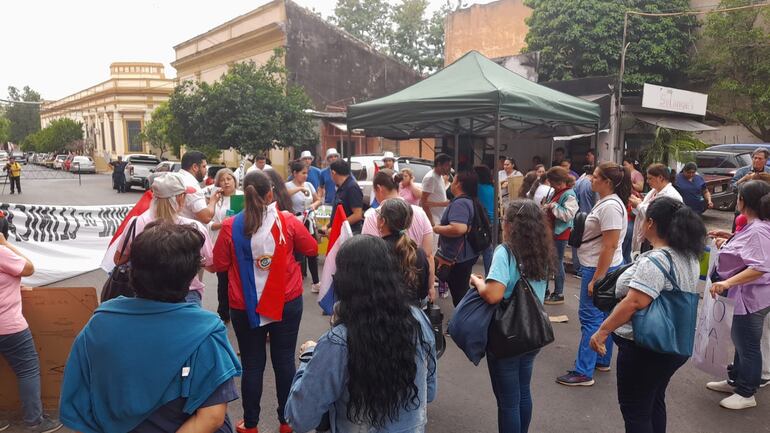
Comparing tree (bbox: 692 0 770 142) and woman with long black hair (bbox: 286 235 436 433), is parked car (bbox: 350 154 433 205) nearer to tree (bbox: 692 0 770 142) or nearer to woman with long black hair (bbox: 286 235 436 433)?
woman with long black hair (bbox: 286 235 436 433)

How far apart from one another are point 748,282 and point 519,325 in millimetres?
1874

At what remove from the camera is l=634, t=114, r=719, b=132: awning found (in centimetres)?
1491

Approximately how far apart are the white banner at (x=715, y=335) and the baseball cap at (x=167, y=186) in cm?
379

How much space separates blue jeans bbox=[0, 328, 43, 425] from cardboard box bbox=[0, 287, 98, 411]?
137 millimetres

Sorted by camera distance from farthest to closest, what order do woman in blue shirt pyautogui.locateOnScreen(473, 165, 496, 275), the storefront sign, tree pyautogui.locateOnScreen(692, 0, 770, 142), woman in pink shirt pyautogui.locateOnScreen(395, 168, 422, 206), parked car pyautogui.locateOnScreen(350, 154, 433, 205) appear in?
tree pyautogui.locateOnScreen(692, 0, 770, 142) < parked car pyautogui.locateOnScreen(350, 154, 433, 205) < the storefront sign < woman in pink shirt pyautogui.locateOnScreen(395, 168, 422, 206) < woman in blue shirt pyautogui.locateOnScreen(473, 165, 496, 275)

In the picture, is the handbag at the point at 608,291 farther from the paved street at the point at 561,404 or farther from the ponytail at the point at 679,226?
the paved street at the point at 561,404

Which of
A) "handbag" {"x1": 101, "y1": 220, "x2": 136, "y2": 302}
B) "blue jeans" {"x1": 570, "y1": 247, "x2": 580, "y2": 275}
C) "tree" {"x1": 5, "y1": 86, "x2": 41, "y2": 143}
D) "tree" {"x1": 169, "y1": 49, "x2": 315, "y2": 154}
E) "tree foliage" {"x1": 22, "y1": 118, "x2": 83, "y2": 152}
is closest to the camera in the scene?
"handbag" {"x1": 101, "y1": 220, "x2": 136, "y2": 302}

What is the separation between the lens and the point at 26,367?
3.23 metres

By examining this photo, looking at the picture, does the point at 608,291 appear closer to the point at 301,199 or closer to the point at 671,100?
the point at 301,199

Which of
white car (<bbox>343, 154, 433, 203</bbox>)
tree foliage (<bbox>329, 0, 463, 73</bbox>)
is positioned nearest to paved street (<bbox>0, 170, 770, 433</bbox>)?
white car (<bbox>343, 154, 433, 203</bbox>)

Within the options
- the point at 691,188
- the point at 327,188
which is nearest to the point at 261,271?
the point at 327,188

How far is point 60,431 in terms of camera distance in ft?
11.2

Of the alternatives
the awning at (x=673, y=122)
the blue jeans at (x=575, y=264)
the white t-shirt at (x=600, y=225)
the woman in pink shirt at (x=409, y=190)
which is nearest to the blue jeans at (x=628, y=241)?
the blue jeans at (x=575, y=264)

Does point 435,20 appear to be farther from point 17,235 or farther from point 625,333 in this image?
point 625,333
